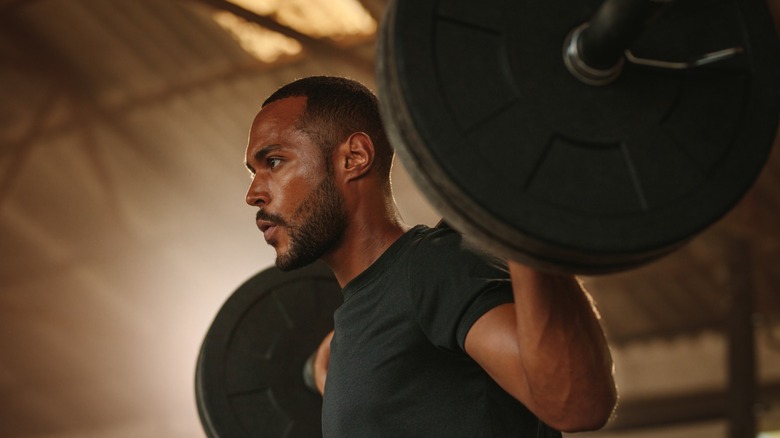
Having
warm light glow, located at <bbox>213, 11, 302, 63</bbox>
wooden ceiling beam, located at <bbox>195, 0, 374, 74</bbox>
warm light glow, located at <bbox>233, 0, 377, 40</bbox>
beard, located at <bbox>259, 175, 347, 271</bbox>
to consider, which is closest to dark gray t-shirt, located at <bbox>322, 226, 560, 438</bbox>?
beard, located at <bbox>259, 175, 347, 271</bbox>

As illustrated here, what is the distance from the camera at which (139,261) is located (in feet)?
28.5

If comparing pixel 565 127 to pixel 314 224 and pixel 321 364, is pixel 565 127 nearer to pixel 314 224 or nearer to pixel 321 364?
pixel 314 224

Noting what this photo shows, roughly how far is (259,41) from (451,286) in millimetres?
5526

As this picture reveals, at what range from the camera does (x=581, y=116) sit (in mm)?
1097

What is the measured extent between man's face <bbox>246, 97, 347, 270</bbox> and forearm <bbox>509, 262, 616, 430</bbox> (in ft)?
1.58

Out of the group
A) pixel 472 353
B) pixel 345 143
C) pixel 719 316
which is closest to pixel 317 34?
pixel 719 316

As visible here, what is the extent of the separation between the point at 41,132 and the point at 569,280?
23.4ft

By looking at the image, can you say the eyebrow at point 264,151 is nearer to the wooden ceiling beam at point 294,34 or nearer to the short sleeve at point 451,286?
the short sleeve at point 451,286

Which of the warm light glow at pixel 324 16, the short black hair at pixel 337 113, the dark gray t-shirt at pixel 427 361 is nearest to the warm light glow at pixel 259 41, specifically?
the warm light glow at pixel 324 16

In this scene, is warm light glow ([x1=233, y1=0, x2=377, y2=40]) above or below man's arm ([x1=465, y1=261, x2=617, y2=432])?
above

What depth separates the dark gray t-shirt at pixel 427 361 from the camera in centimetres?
131

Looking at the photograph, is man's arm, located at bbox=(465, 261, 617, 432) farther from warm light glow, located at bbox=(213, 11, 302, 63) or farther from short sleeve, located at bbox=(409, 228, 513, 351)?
warm light glow, located at bbox=(213, 11, 302, 63)

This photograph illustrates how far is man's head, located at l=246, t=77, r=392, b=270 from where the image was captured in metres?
1.58

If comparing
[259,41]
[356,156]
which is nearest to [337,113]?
[356,156]
